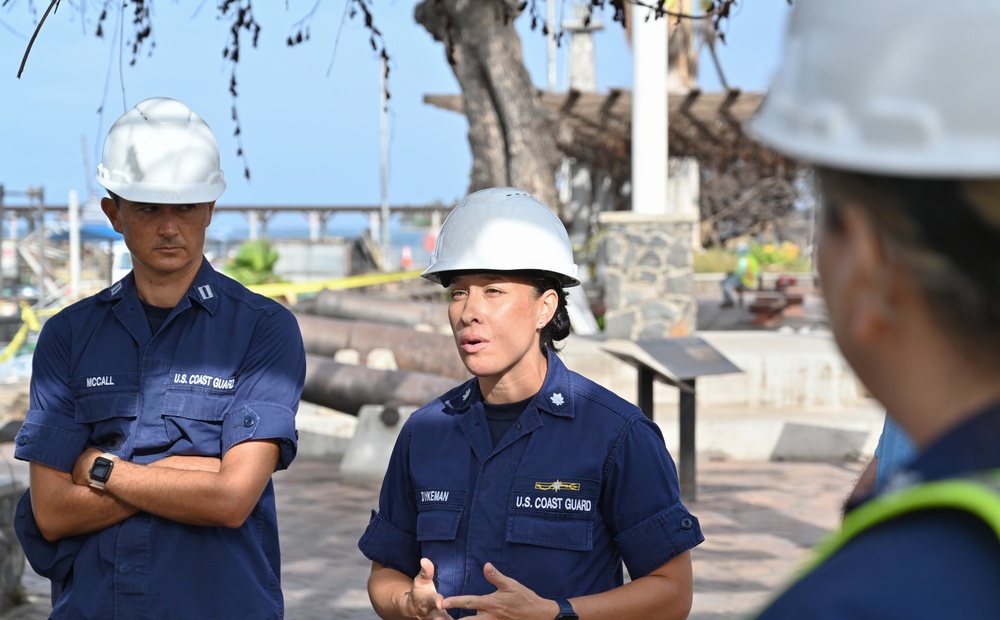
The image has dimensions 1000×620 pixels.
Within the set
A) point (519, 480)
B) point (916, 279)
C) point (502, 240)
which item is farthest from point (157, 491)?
point (916, 279)

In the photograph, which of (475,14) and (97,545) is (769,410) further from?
(97,545)

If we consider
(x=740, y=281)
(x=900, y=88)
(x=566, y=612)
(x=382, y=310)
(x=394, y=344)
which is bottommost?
(x=740, y=281)

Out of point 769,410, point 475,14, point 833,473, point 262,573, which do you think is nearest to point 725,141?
point 475,14

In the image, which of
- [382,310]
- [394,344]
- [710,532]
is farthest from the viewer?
[382,310]

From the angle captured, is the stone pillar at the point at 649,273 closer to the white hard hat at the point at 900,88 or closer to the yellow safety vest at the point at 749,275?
the yellow safety vest at the point at 749,275

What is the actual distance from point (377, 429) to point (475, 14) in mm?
8422

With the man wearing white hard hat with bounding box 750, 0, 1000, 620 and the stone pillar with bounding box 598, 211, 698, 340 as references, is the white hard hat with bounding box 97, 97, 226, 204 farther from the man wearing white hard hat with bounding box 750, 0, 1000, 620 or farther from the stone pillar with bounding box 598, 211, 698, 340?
the stone pillar with bounding box 598, 211, 698, 340

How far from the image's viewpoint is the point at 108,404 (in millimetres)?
2734

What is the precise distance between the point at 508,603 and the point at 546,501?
0.84 ft

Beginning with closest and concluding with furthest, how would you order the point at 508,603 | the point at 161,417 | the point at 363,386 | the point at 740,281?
1. the point at 508,603
2. the point at 161,417
3. the point at 363,386
4. the point at 740,281

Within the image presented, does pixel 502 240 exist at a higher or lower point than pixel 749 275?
higher

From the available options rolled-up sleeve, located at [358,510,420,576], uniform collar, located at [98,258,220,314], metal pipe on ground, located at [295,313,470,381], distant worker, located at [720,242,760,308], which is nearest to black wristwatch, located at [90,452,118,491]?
uniform collar, located at [98,258,220,314]

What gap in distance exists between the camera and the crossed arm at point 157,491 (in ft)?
8.55

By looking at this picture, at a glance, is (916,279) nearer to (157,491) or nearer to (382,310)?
(157,491)
